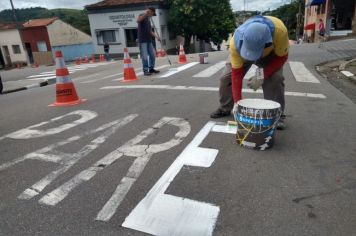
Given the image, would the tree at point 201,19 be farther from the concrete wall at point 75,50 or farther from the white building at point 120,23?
the concrete wall at point 75,50

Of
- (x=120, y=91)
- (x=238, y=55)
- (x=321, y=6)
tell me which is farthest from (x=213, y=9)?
(x=238, y=55)

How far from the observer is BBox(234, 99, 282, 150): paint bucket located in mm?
3146

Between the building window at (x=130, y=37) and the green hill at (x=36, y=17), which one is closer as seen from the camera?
the building window at (x=130, y=37)

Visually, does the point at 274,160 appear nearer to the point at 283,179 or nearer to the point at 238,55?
the point at 283,179

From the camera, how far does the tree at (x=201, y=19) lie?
29.9 m

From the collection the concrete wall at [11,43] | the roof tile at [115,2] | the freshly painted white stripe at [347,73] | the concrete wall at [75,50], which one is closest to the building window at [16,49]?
the concrete wall at [11,43]

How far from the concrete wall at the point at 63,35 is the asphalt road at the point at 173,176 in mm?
35135

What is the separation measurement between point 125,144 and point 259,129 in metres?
1.59

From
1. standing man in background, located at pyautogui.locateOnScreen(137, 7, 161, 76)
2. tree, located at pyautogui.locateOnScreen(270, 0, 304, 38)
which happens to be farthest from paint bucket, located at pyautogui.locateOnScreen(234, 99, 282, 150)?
tree, located at pyautogui.locateOnScreen(270, 0, 304, 38)

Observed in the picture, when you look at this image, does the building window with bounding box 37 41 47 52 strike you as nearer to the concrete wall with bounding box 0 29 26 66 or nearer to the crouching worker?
the concrete wall with bounding box 0 29 26 66

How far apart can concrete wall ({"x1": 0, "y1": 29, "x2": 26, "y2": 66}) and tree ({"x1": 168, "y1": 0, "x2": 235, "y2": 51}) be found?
19142 millimetres

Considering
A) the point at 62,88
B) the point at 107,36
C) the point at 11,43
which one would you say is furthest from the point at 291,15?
the point at 62,88

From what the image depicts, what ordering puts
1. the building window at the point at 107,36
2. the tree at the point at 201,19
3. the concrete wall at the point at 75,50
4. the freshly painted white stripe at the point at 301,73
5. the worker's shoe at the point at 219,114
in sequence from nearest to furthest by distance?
the worker's shoe at the point at 219,114, the freshly painted white stripe at the point at 301,73, the tree at the point at 201,19, the building window at the point at 107,36, the concrete wall at the point at 75,50

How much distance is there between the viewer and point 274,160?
3156 millimetres
